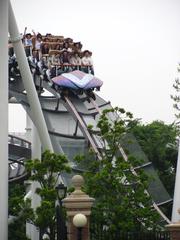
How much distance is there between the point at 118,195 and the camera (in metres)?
30.3

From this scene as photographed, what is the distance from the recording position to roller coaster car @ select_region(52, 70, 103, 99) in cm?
4241

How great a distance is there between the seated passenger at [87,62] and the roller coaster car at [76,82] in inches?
30.8

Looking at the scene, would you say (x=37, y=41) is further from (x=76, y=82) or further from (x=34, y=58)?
(x=76, y=82)

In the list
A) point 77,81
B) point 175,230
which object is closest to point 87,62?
point 77,81

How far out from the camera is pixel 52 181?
28828 millimetres

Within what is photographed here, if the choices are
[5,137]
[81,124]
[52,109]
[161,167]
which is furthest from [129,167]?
[161,167]

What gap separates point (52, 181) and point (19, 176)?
43.1 feet

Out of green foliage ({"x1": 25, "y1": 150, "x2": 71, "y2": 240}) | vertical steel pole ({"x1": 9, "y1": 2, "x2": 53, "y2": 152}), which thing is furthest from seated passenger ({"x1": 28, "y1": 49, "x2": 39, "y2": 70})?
green foliage ({"x1": 25, "y1": 150, "x2": 71, "y2": 240})

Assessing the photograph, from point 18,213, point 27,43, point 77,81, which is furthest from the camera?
point 77,81

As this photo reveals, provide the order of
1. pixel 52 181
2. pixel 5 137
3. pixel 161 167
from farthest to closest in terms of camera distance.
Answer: pixel 161 167 < pixel 52 181 < pixel 5 137

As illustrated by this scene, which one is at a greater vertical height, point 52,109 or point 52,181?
point 52,109

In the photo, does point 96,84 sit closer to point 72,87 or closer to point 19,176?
point 72,87

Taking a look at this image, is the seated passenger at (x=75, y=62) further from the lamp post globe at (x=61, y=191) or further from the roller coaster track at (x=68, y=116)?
the lamp post globe at (x=61, y=191)

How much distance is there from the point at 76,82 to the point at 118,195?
13.5m
